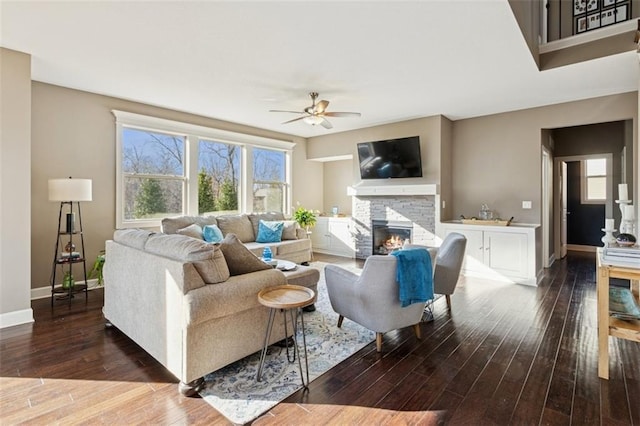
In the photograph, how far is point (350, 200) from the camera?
7.74m

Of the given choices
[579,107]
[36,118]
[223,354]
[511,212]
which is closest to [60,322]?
[223,354]

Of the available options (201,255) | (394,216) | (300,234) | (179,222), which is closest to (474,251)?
(394,216)

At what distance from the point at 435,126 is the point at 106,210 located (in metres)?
5.53

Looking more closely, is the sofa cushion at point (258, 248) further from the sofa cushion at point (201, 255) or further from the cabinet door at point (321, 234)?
the sofa cushion at point (201, 255)

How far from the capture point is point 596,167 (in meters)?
7.10

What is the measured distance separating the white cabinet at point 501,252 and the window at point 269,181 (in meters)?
3.61

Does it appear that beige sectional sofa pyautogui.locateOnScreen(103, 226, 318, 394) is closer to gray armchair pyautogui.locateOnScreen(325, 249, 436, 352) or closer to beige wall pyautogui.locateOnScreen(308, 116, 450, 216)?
gray armchair pyautogui.locateOnScreen(325, 249, 436, 352)

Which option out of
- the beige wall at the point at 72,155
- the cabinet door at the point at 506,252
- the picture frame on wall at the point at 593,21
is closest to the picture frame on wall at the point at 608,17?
the picture frame on wall at the point at 593,21

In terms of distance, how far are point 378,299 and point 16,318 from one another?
3.62 m

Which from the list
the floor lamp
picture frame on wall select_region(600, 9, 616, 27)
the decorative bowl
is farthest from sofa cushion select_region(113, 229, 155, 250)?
picture frame on wall select_region(600, 9, 616, 27)

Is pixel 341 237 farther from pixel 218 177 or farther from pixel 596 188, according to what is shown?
pixel 596 188

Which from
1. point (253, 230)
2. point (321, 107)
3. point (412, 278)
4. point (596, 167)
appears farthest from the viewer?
point (596, 167)

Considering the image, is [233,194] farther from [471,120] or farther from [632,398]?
[632,398]

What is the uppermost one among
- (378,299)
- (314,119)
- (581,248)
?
(314,119)
